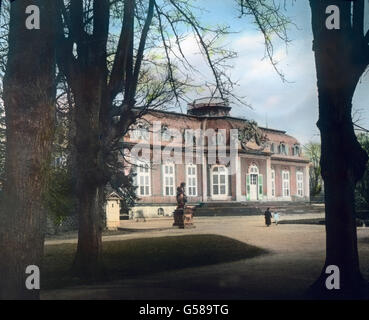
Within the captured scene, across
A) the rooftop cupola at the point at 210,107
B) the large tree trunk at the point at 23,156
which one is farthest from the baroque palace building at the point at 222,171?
the large tree trunk at the point at 23,156

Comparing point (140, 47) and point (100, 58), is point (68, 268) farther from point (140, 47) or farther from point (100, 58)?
point (140, 47)

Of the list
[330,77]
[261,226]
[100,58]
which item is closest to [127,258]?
[261,226]

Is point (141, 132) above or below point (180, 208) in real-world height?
above

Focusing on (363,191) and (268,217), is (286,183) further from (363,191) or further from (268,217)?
(363,191)

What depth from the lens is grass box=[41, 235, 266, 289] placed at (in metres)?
6.15

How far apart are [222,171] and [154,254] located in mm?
1543

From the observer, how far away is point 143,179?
630cm

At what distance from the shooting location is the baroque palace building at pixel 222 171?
6129 mm

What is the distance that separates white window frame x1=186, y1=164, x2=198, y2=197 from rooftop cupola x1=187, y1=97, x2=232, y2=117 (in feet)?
2.71

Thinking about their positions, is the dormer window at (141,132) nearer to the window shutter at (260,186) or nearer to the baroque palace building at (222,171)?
the baroque palace building at (222,171)

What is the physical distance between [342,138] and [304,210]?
130 cm

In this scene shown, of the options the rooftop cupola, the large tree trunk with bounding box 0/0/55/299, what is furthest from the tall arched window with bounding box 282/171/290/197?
the large tree trunk with bounding box 0/0/55/299

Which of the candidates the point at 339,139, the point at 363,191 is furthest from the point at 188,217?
the point at 363,191

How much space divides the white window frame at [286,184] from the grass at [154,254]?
2.91ft
